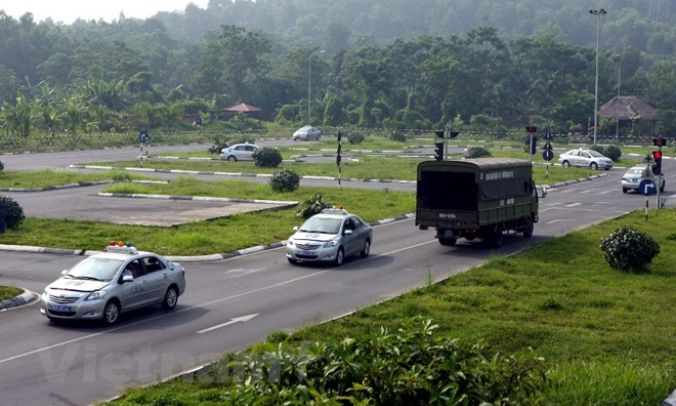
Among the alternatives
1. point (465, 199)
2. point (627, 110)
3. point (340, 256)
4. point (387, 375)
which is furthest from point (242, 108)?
point (387, 375)

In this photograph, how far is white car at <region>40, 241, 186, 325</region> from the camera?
67.3 ft

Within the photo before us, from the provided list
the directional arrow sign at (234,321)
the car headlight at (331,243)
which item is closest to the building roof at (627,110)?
the car headlight at (331,243)

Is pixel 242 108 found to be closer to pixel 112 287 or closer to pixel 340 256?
pixel 340 256

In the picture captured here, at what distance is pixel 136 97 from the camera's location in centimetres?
12088

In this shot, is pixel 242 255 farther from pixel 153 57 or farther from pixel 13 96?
pixel 153 57

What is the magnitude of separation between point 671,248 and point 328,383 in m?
26.0

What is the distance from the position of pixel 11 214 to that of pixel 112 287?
49.7 feet

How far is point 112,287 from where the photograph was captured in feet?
69.1

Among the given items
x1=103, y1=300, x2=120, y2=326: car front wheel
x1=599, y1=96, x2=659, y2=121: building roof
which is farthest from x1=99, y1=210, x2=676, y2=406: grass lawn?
x1=599, y1=96, x2=659, y2=121: building roof

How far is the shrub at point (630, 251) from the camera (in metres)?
27.9

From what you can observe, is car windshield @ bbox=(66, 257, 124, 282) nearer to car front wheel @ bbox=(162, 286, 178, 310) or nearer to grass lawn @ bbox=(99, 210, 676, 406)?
car front wheel @ bbox=(162, 286, 178, 310)

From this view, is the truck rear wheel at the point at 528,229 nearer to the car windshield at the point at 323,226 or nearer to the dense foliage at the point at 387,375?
the car windshield at the point at 323,226

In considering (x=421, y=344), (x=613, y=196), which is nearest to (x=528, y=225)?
(x=613, y=196)

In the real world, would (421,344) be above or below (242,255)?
above
